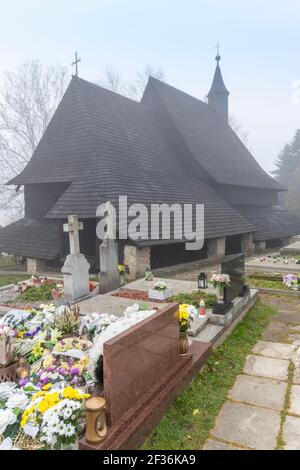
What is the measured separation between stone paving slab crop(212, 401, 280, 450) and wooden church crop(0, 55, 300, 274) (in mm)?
9266

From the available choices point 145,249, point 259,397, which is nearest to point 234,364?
point 259,397

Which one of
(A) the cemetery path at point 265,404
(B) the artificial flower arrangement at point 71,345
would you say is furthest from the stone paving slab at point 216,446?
(B) the artificial flower arrangement at point 71,345

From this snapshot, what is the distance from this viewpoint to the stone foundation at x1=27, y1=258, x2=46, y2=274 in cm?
1561

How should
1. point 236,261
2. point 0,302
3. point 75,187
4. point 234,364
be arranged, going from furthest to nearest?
1. point 75,187
2. point 0,302
3. point 236,261
4. point 234,364

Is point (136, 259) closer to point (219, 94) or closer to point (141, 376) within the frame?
point (141, 376)

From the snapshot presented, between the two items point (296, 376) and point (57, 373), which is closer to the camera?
point (57, 373)

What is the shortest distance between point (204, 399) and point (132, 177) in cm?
1231

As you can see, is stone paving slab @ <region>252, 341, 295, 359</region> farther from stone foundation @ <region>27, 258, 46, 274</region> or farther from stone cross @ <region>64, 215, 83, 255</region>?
stone foundation @ <region>27, 258, 46, 274</region>

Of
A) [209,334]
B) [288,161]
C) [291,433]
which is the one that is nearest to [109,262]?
[209,334]

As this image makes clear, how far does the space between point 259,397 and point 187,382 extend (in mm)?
1005

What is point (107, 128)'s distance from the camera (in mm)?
17062

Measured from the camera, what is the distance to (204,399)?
4535 mm
